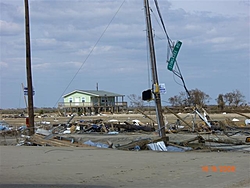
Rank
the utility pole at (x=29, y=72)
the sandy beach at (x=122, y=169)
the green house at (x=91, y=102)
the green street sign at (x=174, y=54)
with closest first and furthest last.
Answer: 1. the sandy beach at (x=122, y=169)
2. the green street sign at (x=174, y=54)
3. the utility pole at (x=29, y=72)
4. the green house at (x=91, y=102)

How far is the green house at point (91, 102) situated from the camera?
289 ft

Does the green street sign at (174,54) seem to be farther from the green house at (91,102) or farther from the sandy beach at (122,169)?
the green house at (91,102)

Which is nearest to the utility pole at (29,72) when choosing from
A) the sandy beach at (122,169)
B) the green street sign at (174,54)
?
the sandy beach at (122,169)

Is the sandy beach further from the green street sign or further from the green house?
the green house

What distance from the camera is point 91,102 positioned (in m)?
88.1

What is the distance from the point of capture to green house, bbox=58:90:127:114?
3472 inches

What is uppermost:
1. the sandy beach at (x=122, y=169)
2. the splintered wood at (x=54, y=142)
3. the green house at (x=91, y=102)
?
the green house at (x=91, y=102)

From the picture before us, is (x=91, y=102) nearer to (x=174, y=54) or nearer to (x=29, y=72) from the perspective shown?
(x=29, y=72)

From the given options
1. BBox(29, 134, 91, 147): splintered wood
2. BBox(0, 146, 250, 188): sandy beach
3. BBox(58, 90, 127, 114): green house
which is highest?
BBox(58, 90, 127, 114): green house

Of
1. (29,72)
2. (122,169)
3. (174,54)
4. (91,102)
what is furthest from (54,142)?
(91,102)

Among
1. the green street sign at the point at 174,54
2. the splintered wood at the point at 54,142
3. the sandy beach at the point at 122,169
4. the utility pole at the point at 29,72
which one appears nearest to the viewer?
the sandy beach at the point at 122,169

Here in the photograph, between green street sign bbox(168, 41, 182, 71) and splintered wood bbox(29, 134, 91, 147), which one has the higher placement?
green street sign bbox(168, 41, 182, 71)

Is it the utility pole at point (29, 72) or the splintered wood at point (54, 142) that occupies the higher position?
the utility pole at point (29, 72)

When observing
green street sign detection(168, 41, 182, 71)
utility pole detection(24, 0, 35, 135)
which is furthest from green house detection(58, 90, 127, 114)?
green street sign detection(168, 41, 182, 71)
